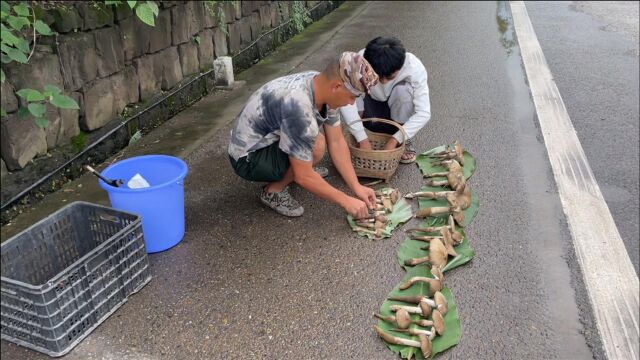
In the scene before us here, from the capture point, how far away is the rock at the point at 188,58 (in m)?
5.50

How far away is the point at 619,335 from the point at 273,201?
→ 7.47 feet

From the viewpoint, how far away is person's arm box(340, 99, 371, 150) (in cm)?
388

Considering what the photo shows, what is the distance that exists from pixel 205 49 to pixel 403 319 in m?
4.34

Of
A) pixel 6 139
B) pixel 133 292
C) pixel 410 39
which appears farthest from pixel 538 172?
pixel 410 39

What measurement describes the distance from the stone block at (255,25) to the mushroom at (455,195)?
4.19 metres

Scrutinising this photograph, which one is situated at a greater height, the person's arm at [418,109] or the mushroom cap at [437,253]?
the person's arm at [418,109]

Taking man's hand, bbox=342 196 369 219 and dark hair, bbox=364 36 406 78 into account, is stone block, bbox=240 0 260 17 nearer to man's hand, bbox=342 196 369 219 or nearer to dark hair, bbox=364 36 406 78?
dark hair, bbox=364 36 406 78

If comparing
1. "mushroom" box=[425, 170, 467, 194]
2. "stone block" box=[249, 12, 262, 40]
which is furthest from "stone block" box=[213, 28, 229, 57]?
"mushroom" box=[425, 170, 467, 194]

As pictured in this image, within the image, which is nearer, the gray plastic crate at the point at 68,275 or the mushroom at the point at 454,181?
the gray plastic crate at the point at 68,275

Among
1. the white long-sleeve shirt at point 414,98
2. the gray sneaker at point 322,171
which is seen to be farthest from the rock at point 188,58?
the white long-sleeve shirt at point 414,98

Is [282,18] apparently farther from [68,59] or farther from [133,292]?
[133,292]

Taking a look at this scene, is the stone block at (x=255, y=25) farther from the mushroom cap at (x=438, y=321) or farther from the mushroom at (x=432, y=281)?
the mushroom cap at (x=438, y=321)

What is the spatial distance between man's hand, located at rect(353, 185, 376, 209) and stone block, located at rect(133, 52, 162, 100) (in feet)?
8.31

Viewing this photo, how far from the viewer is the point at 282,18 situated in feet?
26.8
